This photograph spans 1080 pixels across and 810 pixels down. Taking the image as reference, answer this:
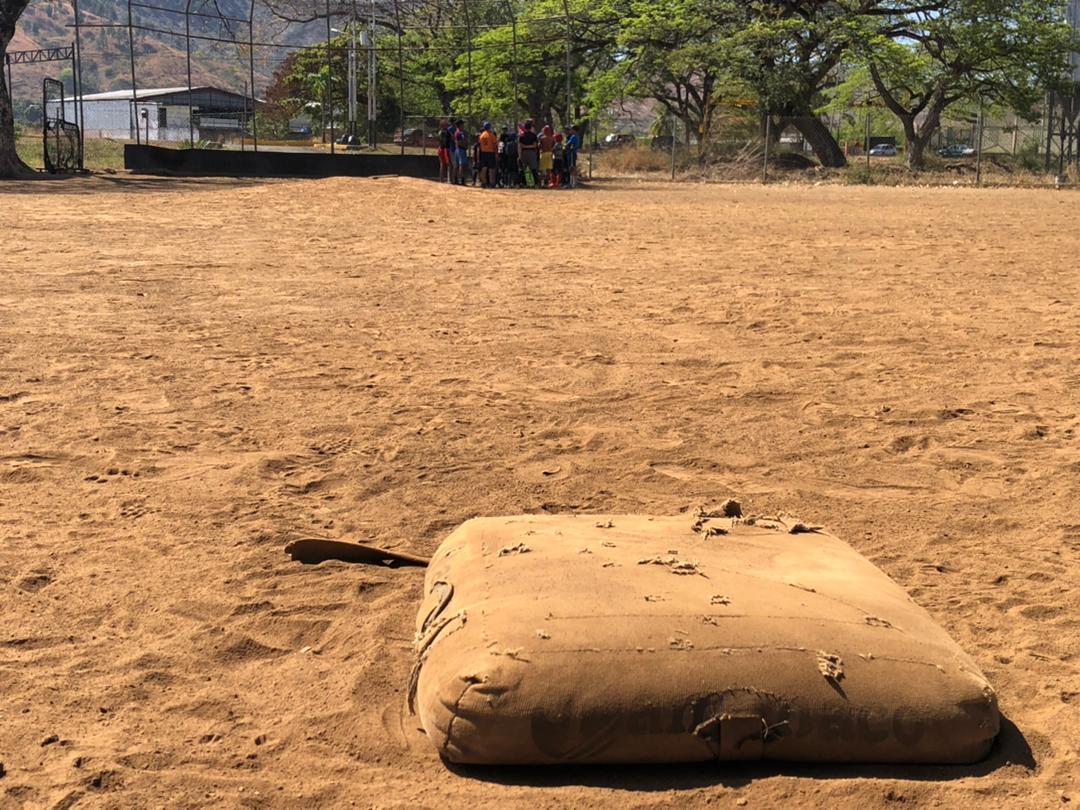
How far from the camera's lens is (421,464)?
6.42 meters

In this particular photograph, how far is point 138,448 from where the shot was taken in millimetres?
6598

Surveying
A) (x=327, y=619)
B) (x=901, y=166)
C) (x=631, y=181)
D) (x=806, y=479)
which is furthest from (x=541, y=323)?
(x=901, y=166)

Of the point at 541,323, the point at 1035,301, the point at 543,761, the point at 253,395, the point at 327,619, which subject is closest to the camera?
the point at 543,761

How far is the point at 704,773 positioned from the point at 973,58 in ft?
135

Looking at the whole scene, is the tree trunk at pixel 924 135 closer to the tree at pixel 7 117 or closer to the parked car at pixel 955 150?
the parked car at pixel 955 150

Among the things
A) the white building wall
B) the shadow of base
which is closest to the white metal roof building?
the white building wall

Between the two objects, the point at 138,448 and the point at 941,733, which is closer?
the point at 941,733

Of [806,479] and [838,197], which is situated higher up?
[838,197]

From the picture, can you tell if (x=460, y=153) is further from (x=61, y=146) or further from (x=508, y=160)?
(x=61, y=146)

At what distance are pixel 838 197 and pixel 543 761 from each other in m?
26.7

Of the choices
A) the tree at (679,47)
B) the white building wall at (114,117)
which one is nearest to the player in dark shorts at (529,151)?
the tree at (679,47)

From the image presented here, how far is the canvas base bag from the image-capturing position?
3473 mm

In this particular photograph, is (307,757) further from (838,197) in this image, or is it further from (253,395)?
(838,197)

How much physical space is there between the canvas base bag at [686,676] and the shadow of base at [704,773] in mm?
35
